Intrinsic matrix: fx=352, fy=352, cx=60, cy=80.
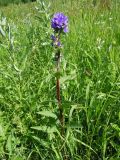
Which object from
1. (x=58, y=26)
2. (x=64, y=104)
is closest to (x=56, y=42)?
(x=58, y=26)

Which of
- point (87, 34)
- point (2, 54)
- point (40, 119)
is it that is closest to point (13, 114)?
point (40, 119)

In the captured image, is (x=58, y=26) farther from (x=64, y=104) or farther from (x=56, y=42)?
(x=64, y=104)

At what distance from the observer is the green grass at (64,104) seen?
5.92ft

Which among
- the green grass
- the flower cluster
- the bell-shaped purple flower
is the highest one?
the flower cluster

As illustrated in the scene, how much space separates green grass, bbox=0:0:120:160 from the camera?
1805mm

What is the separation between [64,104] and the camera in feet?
5.65

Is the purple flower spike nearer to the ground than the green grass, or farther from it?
farther from it

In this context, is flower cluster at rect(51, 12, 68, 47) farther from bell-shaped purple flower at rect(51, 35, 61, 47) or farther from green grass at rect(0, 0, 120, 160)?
green grass at rect(0, 0, 120, 160)

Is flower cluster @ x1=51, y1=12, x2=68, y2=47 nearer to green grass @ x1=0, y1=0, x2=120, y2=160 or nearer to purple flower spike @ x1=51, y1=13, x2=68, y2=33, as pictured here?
purple flower spike @ x1=51, y1=13, x2=68, y2=33

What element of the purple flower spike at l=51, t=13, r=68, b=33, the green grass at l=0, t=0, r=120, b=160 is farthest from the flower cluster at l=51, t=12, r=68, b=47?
the green grass at l=0, t=0, r=120, b=160

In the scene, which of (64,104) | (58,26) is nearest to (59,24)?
(58,26)

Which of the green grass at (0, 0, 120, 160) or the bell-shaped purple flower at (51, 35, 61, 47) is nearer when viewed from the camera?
the bell-shaped purple flower at (51, 35, 61, 47)

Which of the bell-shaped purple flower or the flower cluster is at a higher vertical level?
the flower cluster

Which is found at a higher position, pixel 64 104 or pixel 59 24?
pixel 59 24
